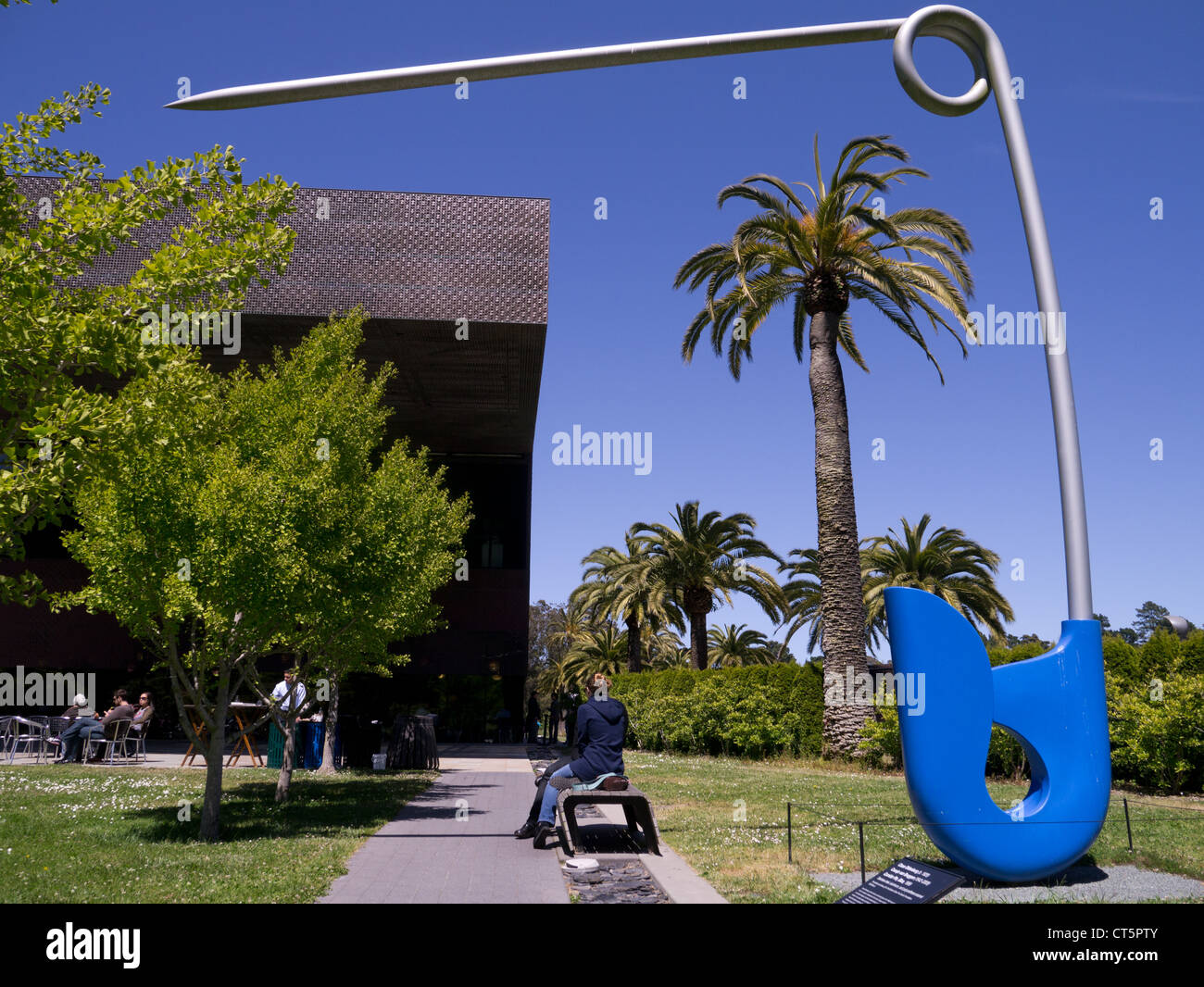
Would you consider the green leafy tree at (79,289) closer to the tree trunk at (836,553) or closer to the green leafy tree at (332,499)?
the green leafy tree at (332,499)

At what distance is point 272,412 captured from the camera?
11.8m

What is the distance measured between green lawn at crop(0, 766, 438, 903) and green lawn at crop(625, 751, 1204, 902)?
3.29 meters

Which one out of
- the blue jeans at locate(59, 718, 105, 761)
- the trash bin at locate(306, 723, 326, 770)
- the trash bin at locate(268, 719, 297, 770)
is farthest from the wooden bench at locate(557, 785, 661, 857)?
the blue jeans at locate(59, 718, 105, 761)

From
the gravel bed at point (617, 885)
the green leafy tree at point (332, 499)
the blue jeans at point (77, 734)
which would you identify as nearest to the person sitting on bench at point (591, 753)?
the gravel bed at point (617, 885)

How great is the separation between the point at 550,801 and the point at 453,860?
4.45ft

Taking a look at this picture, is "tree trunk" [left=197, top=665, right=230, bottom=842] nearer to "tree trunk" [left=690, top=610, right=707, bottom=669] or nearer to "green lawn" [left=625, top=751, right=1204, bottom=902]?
"green lawn" [left=625, top=751, right=1204, bottom=902]

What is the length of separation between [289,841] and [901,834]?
230 inches

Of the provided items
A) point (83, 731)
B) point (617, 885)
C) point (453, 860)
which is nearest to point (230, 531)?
point (453, 860)

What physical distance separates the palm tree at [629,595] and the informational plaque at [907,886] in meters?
28.5

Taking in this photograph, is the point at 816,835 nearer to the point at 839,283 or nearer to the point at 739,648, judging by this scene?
the point at 839,283

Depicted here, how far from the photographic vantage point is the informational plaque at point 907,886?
18.1 ft

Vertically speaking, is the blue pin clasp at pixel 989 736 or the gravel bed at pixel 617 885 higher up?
the blue pin clasp at pixel 989 736

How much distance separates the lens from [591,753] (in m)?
9.42
